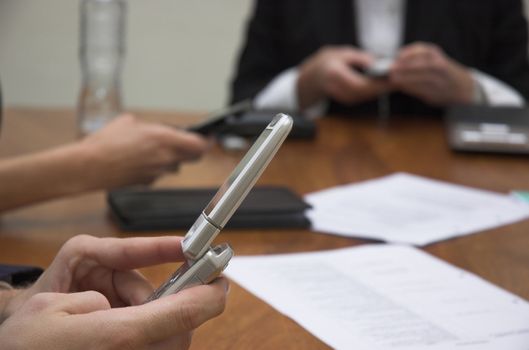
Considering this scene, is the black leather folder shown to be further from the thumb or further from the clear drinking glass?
the thumb

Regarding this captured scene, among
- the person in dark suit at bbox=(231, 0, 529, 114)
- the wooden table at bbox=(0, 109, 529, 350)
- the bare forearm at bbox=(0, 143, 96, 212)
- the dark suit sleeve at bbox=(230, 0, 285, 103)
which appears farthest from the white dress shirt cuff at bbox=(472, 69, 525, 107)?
the bare forearm at bbox=(0, 143, 96, 212)

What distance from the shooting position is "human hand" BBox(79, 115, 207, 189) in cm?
91

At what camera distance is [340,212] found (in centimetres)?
95

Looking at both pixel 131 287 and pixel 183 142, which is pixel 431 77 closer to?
pixel 183 142

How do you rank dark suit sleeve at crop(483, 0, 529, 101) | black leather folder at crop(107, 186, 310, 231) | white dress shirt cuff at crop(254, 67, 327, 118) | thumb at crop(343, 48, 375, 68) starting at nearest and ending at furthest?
black leather folder at crop(107, 186, 310, 231) → thumb at crop(343, 48, 375, 68) → white dress shirt cuff at crop(254, 67, 327, 118) → dark suit sleeve at crop(483, 0, 529, 101)

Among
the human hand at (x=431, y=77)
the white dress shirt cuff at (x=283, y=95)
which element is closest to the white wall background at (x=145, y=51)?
the white dress shirt cuff at (x=283, y=95)

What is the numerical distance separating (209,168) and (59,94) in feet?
5.46

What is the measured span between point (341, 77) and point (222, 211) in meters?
1.09

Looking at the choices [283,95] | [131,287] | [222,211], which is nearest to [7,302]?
[131,287]

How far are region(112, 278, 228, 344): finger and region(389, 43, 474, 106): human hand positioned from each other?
3.65 feet

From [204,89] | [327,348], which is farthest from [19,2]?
[327,348]

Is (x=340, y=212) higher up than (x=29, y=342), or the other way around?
(x=29, y=342)

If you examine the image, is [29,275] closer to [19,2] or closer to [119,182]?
[119,182]

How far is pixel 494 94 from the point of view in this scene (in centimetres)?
163
